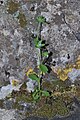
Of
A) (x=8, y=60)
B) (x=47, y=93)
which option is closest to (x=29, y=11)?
(x=8, y=60)

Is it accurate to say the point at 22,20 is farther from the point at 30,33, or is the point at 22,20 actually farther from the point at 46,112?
the point at 46,112

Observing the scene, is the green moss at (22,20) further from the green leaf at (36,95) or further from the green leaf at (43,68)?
the green leaf at (36,95)

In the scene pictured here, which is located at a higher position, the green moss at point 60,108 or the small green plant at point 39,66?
the small green plant at point 39,66

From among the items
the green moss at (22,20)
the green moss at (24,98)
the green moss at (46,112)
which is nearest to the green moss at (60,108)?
the green moss at (46,112)

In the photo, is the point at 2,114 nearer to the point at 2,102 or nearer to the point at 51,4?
the point at 2,102

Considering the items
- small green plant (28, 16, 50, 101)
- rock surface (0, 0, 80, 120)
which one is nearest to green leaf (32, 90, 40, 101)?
small green plant (28, 16, 50, 101)

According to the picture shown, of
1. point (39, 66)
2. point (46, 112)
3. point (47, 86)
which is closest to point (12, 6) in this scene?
point (39, 66)

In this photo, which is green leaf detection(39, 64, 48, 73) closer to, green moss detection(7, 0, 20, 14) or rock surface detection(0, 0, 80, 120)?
rock surface detection(0, 0, 80, 120)

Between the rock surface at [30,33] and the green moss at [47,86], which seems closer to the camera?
the rock surface at [30,33]
